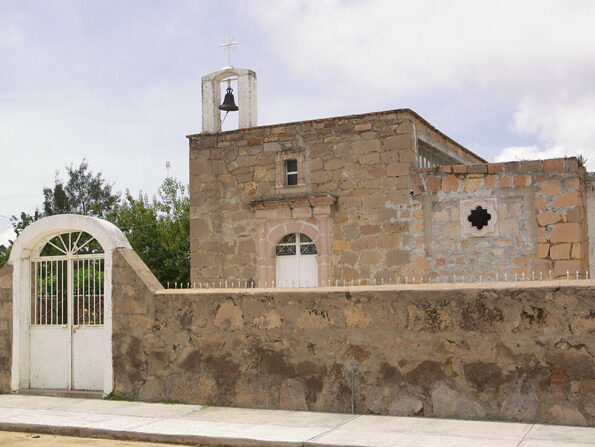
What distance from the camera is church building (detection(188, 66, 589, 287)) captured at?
14.1 meters

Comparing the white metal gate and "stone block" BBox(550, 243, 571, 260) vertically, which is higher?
"stone block" BBox(550, 243, 571, 260)

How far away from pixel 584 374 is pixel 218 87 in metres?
13.1

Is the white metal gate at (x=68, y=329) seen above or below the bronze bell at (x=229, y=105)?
below

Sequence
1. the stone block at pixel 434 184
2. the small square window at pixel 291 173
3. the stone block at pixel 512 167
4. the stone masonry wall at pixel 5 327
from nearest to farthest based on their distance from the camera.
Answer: the stone masonry wall at pixel 5 327, the stone block at pixel 512 167, the stone block at pixel 434 184, the small square window at pixel 291 173

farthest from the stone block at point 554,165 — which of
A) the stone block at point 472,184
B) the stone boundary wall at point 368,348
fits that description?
the stone boundary wall at point 368,348

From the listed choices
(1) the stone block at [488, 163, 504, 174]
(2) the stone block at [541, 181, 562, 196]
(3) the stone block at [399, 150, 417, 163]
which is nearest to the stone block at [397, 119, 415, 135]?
(3) the stone block at [399, 150, 417, 163]

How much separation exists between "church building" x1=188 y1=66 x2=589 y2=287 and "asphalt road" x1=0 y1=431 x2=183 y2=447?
8.77 meters

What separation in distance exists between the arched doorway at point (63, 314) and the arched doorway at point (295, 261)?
267 inches

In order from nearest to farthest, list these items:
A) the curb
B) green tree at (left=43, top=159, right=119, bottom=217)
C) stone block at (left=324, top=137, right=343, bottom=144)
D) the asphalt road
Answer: the curb < the asphalt road < stone block at (left=324, top=137, right=343, bottom=144) < green tree at (left=43, top=159, right=119, bottom=217)

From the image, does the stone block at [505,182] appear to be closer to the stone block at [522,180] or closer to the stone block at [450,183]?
the stone block at [522,180]

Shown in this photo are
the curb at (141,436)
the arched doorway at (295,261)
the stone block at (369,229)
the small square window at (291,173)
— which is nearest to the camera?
the curb at (141,436)

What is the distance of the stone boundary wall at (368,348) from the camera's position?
694 cm

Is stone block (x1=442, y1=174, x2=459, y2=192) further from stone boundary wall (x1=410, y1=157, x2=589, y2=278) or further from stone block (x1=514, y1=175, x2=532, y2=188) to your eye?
stone block (x1=514, y1=175, x2=532, y2=188)

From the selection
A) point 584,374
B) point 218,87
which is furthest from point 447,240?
point 584,374
